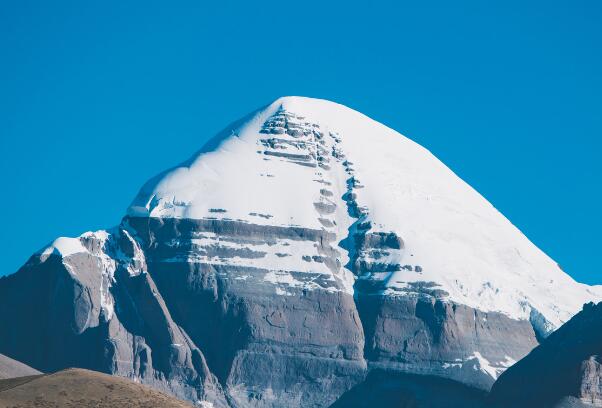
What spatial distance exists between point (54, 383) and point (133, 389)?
20.9 ft

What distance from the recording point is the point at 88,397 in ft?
568

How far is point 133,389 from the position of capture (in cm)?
17612

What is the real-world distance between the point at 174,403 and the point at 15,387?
41.4ft

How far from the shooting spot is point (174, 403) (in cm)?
17512

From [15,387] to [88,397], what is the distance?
231 inches

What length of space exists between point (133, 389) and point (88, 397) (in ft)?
14.5

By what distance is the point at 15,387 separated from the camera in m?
174

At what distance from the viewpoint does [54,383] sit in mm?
174625

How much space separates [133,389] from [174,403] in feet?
11.9
